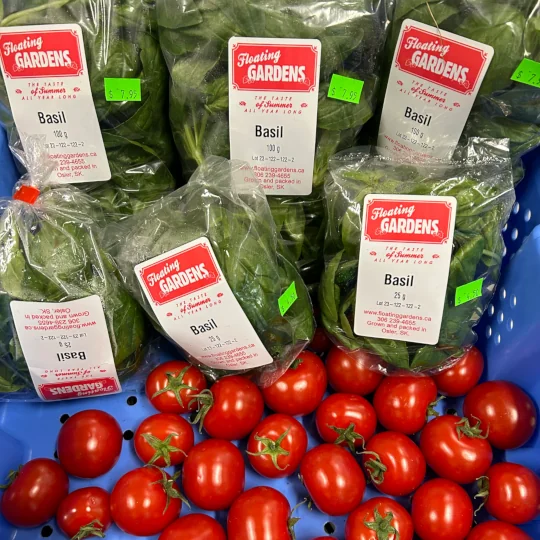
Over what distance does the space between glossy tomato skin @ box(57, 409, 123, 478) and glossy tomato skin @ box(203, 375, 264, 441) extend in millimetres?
158

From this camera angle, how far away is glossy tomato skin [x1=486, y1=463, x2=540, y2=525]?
800 millimetres

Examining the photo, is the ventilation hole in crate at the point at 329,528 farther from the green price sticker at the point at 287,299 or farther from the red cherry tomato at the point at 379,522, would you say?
the green price sticker at the point at 287,299

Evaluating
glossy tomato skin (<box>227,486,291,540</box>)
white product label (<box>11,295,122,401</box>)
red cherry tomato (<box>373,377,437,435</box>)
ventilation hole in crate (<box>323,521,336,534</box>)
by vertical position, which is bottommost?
ventilation hole in crate (<box>323,521,336,534</box>)

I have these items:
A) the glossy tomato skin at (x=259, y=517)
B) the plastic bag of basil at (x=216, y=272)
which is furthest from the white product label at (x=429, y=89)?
the glossy tomato skin at (x=259, y=517)

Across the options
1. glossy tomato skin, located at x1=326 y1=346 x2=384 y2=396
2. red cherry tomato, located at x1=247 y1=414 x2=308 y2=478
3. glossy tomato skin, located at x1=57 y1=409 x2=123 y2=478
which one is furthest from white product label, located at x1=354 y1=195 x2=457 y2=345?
glossy tomato skin, located at x1=57 y1=409 x2=123 y2=478

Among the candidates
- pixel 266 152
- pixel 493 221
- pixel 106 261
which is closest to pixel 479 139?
pixel 493 221

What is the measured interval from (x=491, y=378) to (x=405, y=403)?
19 centimetres

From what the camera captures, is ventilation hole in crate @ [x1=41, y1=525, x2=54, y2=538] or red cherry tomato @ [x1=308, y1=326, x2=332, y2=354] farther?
red cherry tomato @ [x1=308, y1=326, x2=332, y2=354]

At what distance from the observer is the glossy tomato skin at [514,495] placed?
80 centimetres

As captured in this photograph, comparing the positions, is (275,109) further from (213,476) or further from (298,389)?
(213,476)

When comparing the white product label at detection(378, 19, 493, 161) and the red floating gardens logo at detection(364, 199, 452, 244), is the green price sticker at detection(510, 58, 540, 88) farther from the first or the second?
the red floating gardens logo at detection(364, 199, 452, 244)

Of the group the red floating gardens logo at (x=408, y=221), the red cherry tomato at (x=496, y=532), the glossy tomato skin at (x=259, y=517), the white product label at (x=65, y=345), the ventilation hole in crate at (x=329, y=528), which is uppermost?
the red floating gardens logo at (x=408, y=221)

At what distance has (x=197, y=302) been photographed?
0.77 metres

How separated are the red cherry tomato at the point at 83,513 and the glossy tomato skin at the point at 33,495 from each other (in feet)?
0.06
